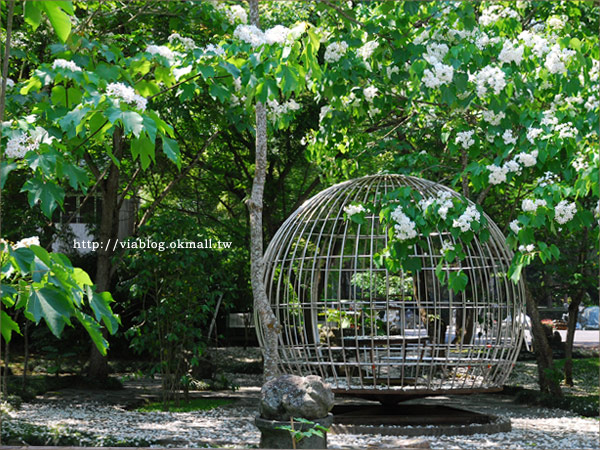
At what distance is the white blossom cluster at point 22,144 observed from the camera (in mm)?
1942

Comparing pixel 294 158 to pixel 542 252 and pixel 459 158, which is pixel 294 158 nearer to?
pixel 459 158

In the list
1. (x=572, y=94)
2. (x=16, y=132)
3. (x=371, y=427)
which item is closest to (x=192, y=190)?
(x=371, y=427)

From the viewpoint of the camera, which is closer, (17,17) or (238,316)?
(17,17)

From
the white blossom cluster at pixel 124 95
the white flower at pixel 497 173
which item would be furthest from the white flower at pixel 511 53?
the white blossom cluster at pixel 124 95

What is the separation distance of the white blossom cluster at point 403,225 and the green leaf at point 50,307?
2.62 meters

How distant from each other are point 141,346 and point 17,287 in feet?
15.7

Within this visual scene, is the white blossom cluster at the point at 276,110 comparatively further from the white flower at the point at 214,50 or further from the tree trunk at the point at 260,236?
the white flower at the point at 214,50

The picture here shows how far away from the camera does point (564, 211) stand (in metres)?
3.29

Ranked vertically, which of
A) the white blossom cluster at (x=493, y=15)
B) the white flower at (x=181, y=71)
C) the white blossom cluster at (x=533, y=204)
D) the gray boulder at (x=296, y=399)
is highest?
the white blossom cluster at (x=493, y=15)

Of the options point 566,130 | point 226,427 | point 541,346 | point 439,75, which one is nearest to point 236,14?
point 439,75

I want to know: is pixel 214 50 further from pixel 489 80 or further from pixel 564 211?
Answer: pixel 564 211

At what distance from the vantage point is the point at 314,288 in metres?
5.49

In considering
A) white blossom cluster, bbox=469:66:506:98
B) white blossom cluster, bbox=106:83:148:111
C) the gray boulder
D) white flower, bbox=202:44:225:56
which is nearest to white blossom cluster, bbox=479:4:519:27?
white blossom cluster, bbox=469:66:506:98

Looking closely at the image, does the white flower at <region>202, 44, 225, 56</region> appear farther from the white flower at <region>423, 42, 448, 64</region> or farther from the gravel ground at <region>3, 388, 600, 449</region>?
the gravel ground at <region>3, 388, 600, 449</region>
